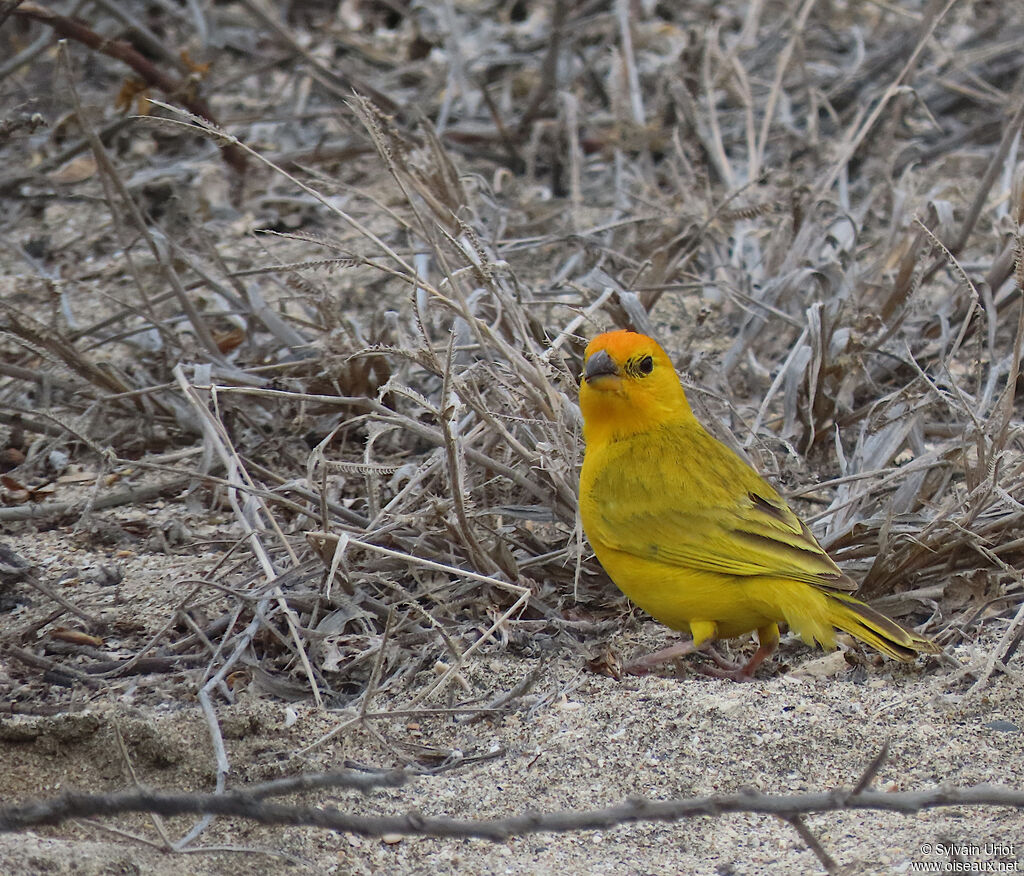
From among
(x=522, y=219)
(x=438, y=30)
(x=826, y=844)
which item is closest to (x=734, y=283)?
(x=522, y=219)

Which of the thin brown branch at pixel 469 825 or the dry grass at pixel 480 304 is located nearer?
the thin brown branch at pixel 469 825

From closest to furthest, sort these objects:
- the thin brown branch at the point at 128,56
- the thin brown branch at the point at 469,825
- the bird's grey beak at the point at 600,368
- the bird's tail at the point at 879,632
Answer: the thin brown branch at the point at 469,825 → the bird's tail at the point at 879,632 → the bird's grey beak at the point at 600,368 → the thin brown branch at the point at 128,56

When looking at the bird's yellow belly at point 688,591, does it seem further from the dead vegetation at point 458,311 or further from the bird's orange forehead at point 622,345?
the bird's orange forehead at point 622,345

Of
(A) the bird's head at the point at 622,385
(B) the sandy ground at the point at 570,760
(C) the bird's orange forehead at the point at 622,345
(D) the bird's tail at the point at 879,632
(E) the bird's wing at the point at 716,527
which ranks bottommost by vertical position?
(B) the sandy ground at the point at 570,760

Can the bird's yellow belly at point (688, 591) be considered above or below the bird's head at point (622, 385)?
below

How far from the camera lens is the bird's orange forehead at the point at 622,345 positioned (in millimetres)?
3312

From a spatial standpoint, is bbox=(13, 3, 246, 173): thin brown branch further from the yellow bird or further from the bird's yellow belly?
the bird's yellow belly

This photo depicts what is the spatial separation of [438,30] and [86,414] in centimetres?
412

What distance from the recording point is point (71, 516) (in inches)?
143

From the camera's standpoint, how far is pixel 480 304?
3.89 metres

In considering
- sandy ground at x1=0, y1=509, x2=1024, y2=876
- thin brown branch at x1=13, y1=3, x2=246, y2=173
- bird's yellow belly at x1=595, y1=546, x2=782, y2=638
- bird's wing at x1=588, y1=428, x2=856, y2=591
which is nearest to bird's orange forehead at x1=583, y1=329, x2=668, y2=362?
bird's wing at x1=588, y1=428, x2=856, y2=591

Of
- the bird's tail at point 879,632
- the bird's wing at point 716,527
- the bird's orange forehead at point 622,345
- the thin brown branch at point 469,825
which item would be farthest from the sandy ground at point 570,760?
the bird's orange forehead at point 622,345

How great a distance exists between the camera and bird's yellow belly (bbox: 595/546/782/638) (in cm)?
301

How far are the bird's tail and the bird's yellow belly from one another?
17 centimetres
